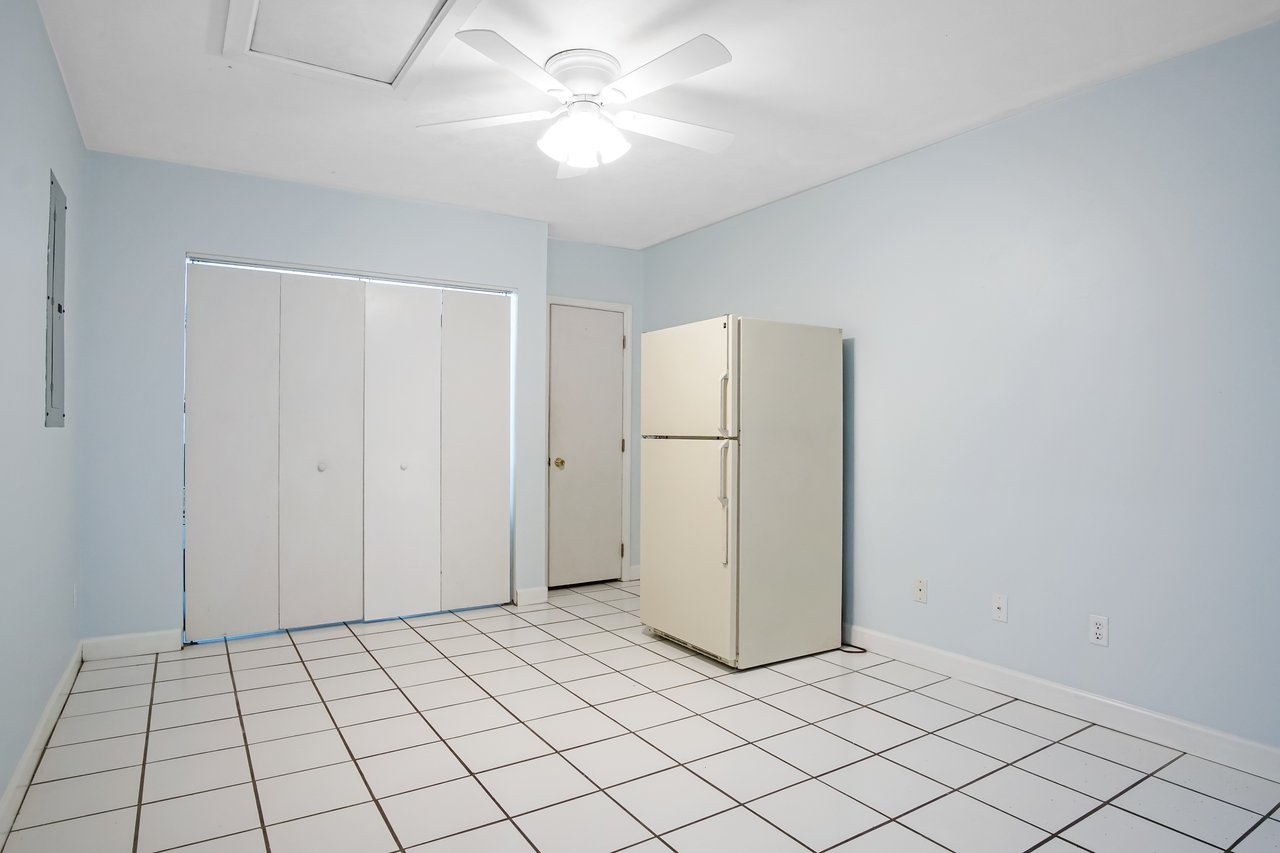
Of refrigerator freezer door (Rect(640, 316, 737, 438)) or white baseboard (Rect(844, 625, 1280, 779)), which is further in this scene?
refrigerator freezer door (Rect(640, 316, 737, 438))

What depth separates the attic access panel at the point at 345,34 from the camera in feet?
7.34

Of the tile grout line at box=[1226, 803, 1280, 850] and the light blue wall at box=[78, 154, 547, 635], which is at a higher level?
the light blue wall at box=[78, 154, 547, 635]

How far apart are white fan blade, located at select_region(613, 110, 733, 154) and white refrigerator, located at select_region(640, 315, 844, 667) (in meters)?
0.86

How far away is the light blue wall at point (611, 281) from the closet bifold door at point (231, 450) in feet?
6.46

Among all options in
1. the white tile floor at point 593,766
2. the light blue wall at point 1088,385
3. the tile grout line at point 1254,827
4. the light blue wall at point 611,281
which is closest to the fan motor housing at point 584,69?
the light blue wall at point 1088,385

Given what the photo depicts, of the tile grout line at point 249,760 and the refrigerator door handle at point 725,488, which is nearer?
the tile grout line at point 249,760

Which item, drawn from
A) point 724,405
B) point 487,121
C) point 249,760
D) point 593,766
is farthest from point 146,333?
Answer: point 593,766

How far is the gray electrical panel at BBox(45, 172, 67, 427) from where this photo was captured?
105 inches

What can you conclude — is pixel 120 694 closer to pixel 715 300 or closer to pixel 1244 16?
pixel 715 300

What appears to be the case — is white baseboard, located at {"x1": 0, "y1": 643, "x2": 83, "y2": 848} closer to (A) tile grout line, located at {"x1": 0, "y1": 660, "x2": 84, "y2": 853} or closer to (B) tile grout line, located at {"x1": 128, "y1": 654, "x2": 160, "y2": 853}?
(A) tile grout line, located at {"x1": 0, "y1": 660, "x2": 84, "y2": 853}

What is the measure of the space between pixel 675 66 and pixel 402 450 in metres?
2.90

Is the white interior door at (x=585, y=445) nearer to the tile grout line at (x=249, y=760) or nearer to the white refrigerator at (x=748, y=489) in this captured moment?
the white refrigerator at (x=748, y=489)

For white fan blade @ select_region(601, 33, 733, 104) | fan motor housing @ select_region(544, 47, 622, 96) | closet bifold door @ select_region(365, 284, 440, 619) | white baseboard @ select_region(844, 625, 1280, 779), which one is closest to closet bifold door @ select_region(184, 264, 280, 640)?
closet bifold door @ select_region(365, 284, 440, 619)

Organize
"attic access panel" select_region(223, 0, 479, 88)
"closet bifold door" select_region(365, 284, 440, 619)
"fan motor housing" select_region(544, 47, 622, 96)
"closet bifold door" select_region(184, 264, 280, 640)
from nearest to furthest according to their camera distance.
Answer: "attic access panel" select_region(223, 0, 479, 88), "fan motor housing" select_region(544, 47, 622, 96), "closet bifold door" select_region(184, 264, 280, 640), "closet bifold door" select_region(365, 284, 440, 619)
